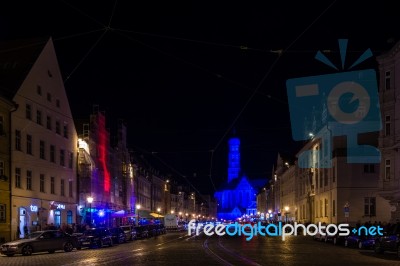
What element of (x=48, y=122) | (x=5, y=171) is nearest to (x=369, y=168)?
(x=48, y=122)

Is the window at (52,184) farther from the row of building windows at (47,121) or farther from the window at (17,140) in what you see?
the window at (17,140)

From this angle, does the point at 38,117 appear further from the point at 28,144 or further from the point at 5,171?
the point at 5,171

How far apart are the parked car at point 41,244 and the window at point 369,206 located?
110 ft

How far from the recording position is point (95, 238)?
41281mm

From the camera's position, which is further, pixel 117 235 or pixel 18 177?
pixel 117 235

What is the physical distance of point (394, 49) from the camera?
4600 cm

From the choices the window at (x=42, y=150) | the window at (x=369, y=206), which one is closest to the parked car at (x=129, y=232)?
the window at (x=42, y=150)

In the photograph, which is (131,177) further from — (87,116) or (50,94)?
(50,94)

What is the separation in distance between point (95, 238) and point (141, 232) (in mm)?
18378

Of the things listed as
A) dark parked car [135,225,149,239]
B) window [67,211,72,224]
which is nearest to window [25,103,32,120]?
window [67,211,72,224]

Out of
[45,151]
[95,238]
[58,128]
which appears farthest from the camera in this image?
[58,128]

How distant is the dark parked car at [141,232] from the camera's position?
58156 mm

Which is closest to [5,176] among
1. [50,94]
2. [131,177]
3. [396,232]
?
[50,94]

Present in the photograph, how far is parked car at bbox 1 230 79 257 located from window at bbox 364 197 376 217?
33513mm
